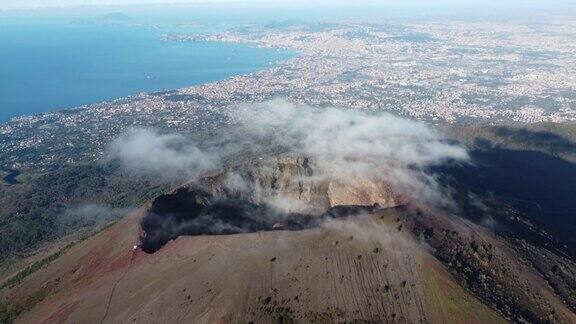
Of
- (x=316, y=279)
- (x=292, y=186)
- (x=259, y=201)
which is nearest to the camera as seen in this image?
(x=316, y=279)

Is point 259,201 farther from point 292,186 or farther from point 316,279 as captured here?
point 316,279

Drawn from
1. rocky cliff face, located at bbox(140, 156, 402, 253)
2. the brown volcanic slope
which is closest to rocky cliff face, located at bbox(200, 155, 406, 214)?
rocky cliff face, located at bbox(140, 156, 402, 253)

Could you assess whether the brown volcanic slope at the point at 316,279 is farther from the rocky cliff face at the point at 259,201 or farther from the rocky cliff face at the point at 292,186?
the rocky cliff face at the point at 292,186

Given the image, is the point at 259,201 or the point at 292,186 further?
the point at 292,186

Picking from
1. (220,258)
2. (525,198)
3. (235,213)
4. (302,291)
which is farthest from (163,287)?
(525,198)

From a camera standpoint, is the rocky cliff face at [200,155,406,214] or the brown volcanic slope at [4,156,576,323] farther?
the rocky cliff face at [200,155,406,214]

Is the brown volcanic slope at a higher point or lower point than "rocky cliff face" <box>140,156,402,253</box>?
higher

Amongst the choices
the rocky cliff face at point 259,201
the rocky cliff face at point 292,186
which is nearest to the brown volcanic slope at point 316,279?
the rocky cliff face at point 259,201

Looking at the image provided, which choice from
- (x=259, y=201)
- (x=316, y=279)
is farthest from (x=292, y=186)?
(x=316, y=279)

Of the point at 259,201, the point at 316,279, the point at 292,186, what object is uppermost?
the point at 316,279

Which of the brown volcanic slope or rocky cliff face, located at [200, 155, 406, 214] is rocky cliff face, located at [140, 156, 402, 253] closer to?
rocky cliff face, located at [200, 155, 406, 214]

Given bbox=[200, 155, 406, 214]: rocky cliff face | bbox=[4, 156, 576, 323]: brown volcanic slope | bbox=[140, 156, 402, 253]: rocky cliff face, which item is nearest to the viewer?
bbox=[4, 156, 576, 323]: brown volcanic slope
